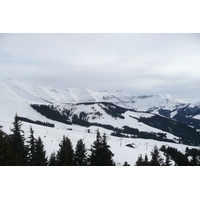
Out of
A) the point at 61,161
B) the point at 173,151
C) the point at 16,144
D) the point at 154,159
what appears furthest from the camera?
the point at 173,151

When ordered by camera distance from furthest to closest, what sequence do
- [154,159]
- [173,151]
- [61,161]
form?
[173,151] < [154,159] < [61,161]

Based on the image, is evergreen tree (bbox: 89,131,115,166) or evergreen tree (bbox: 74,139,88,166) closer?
evergreen tree (bbox: 89,131,115,166)

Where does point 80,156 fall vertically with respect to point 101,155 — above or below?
below

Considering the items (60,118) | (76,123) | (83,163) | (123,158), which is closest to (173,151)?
(123,158)

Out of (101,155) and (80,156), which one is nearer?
(101,155)

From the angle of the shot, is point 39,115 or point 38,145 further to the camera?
point 39,115

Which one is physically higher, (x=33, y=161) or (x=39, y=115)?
(x=39, y=115)

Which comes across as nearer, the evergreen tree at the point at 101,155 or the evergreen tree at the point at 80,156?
the evergreen tree at the point at 101,155

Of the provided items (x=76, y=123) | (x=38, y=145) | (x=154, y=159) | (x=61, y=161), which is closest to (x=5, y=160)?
(x=61, y=161)

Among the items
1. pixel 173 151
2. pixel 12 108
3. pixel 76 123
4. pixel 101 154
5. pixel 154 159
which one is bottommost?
pixel 173 151

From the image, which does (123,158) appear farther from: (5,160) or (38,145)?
(5,160)
